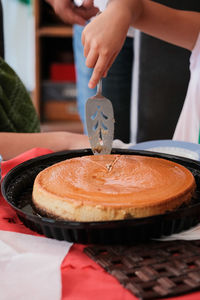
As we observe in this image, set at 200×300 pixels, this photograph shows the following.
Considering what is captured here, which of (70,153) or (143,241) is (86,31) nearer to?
(70,153)

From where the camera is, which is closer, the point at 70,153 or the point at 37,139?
the point at 70,153

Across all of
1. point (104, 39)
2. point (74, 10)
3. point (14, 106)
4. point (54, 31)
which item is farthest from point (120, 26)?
point (54, 31)

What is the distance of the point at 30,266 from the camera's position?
20.5 inches

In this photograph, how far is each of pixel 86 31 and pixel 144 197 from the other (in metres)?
0.43

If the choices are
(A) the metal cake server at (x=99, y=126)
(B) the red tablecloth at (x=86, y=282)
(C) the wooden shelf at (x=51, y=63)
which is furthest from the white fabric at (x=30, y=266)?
(C) the wooden shelf at (x=51, y=63)

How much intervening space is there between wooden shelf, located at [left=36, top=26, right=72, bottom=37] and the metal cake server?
7.62 ft

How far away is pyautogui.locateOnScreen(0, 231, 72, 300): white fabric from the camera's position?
482mm

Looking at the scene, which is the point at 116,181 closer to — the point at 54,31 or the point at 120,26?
the point at 120,26

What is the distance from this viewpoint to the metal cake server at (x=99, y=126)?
83cm

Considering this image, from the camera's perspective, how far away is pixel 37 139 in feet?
3.48

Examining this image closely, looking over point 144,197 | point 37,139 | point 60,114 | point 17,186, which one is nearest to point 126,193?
point 144,197

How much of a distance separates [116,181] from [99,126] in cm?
20

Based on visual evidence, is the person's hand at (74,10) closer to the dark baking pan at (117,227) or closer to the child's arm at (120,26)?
the child's arm at (120,26)

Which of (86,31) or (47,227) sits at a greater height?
(86,31)
